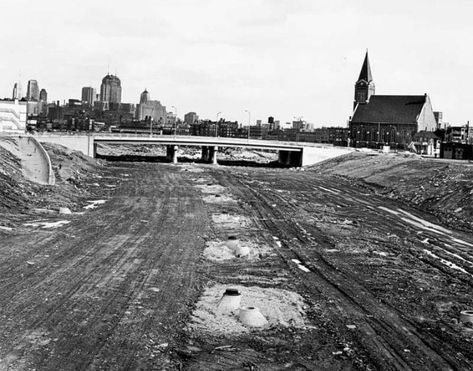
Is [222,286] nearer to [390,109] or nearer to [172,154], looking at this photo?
[172,154]

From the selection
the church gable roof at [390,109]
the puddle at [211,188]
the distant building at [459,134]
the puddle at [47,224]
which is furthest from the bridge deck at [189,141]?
the church gable roof at [390,109]

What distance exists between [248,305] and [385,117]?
6195 inches

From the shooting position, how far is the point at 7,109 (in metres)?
53.5

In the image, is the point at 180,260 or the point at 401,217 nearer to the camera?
the point at 180,260

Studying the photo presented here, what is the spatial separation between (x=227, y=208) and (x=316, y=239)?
10950mm

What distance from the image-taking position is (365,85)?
170125 millimetres

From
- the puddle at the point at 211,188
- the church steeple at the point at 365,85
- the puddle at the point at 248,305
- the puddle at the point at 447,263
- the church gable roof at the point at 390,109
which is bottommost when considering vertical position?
the puddle at the point at 211,188

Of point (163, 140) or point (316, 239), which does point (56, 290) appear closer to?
point (316, 239)

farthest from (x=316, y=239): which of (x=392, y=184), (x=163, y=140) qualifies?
(x=163, y=140)

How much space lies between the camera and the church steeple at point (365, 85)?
560ft

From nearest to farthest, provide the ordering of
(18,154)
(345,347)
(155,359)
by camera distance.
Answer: (155,359), (345,347), (18,154)

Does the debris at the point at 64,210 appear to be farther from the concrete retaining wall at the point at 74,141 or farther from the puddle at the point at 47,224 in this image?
the concrete retaining wall at the point at 74,141

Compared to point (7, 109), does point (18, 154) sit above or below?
below

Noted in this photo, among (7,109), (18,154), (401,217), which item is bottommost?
(401,217)
